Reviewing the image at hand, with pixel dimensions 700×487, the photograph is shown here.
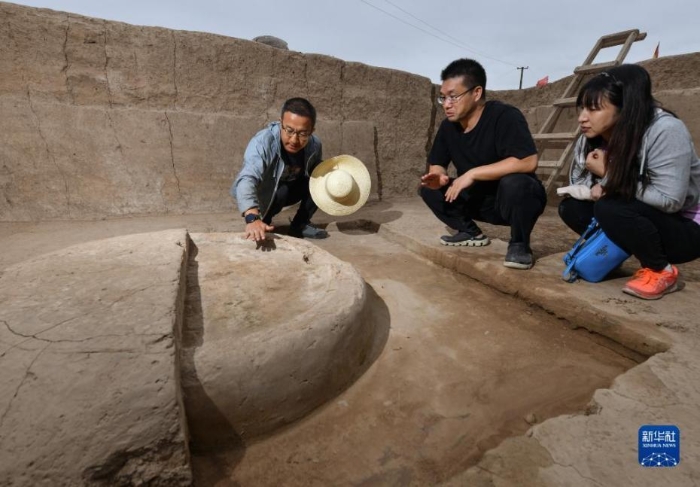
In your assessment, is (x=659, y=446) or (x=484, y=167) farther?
(x=484, y=167)

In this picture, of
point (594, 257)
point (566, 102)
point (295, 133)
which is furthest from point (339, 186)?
point (566, 102)

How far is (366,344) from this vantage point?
1.54 metres

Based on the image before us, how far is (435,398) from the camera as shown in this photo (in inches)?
52.6

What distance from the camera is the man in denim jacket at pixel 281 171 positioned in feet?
7.36

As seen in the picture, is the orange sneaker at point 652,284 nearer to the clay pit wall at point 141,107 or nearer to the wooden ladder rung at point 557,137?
the clay pit wall at point 141,107

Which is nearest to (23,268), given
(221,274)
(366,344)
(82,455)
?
(221,274)

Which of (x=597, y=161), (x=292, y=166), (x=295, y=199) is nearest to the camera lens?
(x=597, y=161)

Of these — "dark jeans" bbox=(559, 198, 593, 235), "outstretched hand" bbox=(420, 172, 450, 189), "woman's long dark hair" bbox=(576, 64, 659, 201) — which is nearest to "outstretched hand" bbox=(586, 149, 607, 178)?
"woman's long dark hair" bbox=(576, 64, 659, 201)

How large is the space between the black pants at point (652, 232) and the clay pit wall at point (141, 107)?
252 cm

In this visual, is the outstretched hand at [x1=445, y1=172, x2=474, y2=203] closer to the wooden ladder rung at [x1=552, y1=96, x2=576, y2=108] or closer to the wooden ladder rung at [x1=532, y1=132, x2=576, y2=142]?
the wooden ladder rung at [x1=532, y1=132, x2=576, y2=142]

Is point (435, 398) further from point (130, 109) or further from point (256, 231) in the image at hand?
point (130, 109)

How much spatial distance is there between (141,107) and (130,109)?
93 mm

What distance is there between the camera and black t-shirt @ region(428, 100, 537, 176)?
2.36 m

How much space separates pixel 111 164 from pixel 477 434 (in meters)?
3.37
